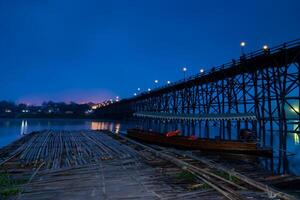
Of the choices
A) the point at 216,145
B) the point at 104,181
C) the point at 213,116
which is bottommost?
the point at 104,181

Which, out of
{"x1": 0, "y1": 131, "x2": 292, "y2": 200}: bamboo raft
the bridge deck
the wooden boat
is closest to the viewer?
{"x1": 0, "y1": 131, "x2": 292, "y2": 200}: bamboo raft

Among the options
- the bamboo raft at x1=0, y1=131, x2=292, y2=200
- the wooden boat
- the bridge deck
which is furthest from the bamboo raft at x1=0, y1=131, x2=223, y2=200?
the bridge deck

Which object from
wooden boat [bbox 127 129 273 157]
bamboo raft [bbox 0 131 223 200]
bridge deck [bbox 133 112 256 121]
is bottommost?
bamboo raft [bbox 0 131 223 200]

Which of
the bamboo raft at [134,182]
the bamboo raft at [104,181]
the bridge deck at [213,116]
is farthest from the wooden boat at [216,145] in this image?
the bamboo raft at [104,181]

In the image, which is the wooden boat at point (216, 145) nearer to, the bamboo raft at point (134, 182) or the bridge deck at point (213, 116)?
the bridge deck at point (213, 116)

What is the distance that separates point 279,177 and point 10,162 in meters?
14.4

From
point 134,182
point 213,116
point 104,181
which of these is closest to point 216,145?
point 213,116

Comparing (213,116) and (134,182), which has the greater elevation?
(213,116)

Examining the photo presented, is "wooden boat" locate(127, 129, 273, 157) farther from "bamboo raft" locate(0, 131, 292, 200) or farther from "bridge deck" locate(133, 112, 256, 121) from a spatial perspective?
"bamboo raft" locate(0, 131, 292, 200)

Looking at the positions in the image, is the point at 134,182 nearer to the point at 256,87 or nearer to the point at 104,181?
the point at 104,181

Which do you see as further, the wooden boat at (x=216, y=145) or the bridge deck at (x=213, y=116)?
the bridge deck at (x=213, y=116)

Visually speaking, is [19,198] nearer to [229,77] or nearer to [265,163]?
[265,163]

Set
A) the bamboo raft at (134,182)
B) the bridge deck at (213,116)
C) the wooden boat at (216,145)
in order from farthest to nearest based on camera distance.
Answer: the bridge deck at (213,116), the wooden boat at (216,145), the bamboo raft at (134,182)

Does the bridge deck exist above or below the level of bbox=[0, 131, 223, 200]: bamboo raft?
above
